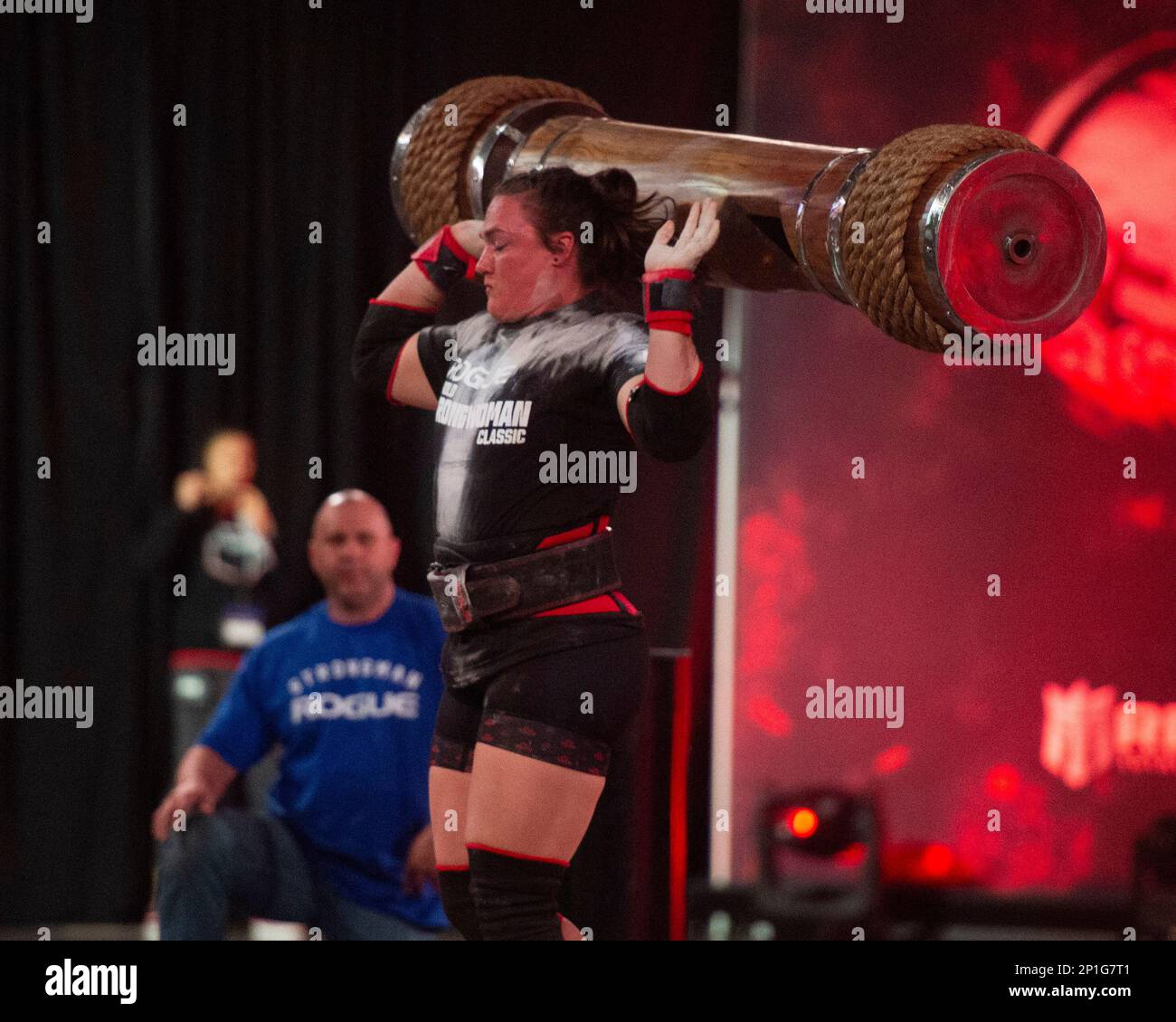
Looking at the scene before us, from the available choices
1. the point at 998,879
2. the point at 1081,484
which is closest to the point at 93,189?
the point at 1081,484

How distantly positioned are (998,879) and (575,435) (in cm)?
236

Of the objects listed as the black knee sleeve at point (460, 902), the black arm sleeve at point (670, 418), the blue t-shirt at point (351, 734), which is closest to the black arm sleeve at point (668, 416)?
the black arm sleeve at point (670, 418)

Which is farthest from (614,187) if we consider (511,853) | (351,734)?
(351,734)

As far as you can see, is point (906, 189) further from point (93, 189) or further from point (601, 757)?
point (93, 189)

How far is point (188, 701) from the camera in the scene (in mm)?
3613

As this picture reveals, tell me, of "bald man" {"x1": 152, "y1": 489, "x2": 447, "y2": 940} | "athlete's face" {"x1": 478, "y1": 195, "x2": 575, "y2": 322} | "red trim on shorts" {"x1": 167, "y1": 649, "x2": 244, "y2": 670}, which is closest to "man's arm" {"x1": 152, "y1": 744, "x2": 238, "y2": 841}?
"bald man" {"x1": 152, "y1": 489, "x2": 447, "y2": 940}

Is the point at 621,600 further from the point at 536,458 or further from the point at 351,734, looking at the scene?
the point at 351,734

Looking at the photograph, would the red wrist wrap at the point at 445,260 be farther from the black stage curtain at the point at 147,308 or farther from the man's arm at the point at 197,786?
the man's arm at the point at 197,786

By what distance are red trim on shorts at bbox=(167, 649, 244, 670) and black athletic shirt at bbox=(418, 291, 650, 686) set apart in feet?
4.79

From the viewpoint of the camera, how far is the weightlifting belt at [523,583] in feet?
7.27

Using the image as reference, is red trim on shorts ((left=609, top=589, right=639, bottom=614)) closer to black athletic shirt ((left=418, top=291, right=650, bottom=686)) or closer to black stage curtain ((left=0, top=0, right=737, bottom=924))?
black athletic shirt ((left=418, top=291, right=650, bottom=686))

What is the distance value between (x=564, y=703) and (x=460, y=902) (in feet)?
1.19

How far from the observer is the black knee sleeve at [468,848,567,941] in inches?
84.9

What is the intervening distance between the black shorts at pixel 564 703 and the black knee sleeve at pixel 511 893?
150mm
